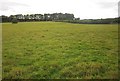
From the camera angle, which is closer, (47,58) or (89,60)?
(89,60)

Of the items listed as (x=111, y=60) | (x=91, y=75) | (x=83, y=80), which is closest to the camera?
(x=83, y=80)

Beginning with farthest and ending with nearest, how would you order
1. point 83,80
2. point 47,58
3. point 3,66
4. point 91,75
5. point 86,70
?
1. point 47,58
2. point 3,66
3. point 86,70
4. point 91,75
5. point 83,80

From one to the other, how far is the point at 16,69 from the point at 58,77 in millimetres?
3333

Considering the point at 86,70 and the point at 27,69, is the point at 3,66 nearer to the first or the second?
the point at 27,69

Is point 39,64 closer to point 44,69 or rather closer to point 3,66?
point 44,69

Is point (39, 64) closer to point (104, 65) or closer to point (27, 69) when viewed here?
point (27, 69)

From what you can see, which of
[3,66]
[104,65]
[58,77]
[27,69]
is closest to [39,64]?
[27,69]

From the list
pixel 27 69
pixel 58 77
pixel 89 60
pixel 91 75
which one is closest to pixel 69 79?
pixel 58 77

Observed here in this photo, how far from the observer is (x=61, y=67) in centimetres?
1362

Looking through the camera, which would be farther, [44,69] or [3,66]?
[3,66]

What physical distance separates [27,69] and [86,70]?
3771 mm

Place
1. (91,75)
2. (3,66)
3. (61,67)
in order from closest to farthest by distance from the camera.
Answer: (91,75)
(61,67)
(3,66)

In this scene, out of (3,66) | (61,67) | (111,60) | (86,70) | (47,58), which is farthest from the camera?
(47,58)

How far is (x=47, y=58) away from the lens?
16781mm
